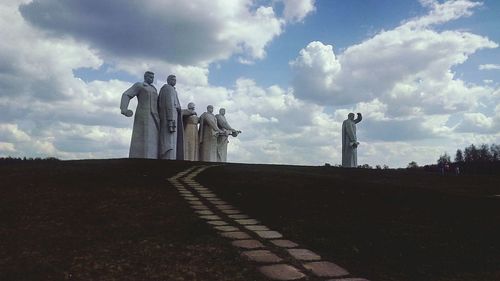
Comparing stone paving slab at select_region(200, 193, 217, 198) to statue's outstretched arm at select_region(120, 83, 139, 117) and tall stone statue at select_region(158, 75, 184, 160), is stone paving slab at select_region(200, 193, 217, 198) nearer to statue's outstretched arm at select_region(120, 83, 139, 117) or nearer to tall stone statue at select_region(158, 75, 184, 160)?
statue's outstretched arm at select_region(120, 83, 139, 117)

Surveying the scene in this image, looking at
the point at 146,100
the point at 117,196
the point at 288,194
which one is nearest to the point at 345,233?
the point at 288,194

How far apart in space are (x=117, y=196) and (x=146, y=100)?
13978mm

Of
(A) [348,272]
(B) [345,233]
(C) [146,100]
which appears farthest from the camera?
(C) [146,100]

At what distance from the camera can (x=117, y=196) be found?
12.7 m

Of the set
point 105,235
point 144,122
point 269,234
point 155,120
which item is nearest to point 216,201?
point 269,234

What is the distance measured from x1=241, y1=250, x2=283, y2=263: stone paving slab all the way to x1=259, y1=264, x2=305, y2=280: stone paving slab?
0.26m

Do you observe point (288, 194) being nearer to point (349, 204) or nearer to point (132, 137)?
point (349, 204)

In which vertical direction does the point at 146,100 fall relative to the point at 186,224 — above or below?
above

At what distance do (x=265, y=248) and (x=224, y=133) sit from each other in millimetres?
29382

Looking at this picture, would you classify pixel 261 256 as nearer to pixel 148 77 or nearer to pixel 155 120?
pixel 155 120

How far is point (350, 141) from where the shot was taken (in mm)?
34875

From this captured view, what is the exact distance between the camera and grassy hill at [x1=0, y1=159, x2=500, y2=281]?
287 inches

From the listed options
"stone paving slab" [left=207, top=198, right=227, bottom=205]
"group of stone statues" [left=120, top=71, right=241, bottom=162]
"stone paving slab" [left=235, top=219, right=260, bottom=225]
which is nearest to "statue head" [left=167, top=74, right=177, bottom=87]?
"group of stone statues" [left=120, top=71, right=241, bottom=162]

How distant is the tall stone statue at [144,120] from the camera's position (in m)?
26.0
